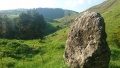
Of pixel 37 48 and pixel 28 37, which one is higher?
pixel 37 48

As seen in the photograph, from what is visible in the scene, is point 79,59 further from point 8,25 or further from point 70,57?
point 8,25

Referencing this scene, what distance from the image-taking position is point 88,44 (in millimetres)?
19547

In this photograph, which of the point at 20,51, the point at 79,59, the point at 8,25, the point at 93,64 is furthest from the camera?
the point at 8,25

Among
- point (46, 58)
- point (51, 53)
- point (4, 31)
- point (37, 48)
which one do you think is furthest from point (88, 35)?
point (4, 31)

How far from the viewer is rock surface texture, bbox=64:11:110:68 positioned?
18.4 meters

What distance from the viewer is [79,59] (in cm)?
2017

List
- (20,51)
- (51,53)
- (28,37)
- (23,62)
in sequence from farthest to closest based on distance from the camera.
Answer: (28,37), (20,51), (51,53), (23,62)

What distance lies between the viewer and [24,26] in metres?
90.0

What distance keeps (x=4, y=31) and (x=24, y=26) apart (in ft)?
27.8

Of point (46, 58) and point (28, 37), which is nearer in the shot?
point (46, 58)

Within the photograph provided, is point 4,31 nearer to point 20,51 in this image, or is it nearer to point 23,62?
point 20,51

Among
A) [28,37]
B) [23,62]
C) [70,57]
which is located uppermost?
[70,57]

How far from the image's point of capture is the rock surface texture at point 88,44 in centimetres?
1839

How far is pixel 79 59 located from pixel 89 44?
5.14ft
